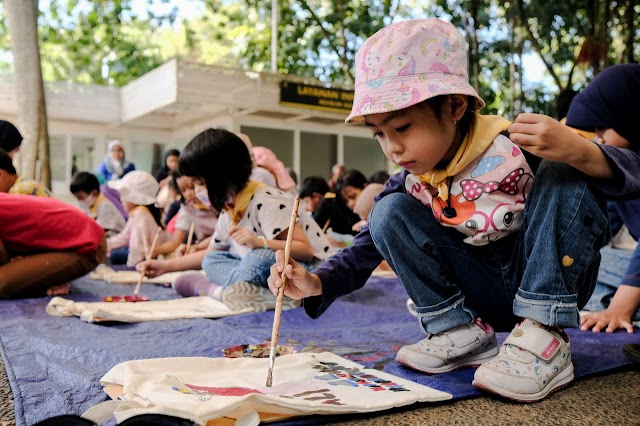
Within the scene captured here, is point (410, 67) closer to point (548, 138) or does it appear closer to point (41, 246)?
point (548, 138)

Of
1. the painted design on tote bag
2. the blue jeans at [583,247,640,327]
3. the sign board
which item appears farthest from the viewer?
the sign board

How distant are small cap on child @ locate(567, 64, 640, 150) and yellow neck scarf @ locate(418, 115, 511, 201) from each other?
0.95 m

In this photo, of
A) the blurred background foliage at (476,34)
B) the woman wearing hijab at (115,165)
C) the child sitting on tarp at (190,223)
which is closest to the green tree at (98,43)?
the blurred background foliage at (476,34)

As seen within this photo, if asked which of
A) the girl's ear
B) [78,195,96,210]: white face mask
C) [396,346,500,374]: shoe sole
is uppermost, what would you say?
the girl's ear

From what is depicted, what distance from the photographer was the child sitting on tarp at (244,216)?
7.91 ft

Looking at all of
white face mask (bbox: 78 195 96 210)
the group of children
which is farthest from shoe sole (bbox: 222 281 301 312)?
white face mask (bbox: 78 195 96 210)

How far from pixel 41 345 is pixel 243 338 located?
1.83ft

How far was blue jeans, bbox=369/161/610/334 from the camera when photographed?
1208 millimetres

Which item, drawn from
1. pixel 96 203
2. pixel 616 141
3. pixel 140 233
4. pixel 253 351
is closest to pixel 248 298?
pixel 253 351

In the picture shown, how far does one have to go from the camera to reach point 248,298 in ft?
7.81

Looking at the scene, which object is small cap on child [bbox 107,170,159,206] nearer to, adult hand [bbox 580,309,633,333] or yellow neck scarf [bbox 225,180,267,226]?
yellow neck scarf [bbox 225,180,267,226]

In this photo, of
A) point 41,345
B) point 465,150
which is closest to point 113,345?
point 41,345

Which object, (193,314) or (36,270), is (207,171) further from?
(36,270)

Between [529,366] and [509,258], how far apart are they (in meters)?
0.29
